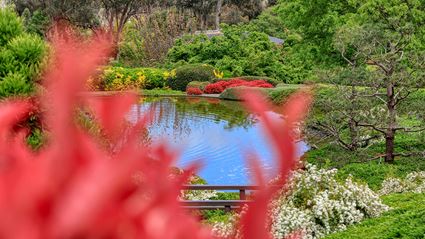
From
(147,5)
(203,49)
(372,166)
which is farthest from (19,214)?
(147,5)

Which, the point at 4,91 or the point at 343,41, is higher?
the point at 4,91

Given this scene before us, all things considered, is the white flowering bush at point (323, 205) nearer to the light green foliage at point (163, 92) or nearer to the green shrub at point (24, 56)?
the green shrub at point (24, 56)

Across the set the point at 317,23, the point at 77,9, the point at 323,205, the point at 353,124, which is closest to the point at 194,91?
the point at 317,23

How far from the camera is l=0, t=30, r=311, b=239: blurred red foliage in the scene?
31cm

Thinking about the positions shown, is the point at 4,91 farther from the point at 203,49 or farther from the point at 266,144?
the point at 203,49

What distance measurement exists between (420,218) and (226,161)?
304 inches

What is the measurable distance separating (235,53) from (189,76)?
332cm

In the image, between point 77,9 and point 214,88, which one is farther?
point 77,9

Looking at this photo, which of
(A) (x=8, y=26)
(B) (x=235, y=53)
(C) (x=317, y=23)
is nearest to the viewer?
(A) (x=8, y=26)

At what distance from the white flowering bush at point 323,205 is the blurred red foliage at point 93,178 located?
708 centimetres

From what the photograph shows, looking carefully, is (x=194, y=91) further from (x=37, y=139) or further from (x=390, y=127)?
(x=37, y=139)

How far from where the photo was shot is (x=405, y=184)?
35.1 ft

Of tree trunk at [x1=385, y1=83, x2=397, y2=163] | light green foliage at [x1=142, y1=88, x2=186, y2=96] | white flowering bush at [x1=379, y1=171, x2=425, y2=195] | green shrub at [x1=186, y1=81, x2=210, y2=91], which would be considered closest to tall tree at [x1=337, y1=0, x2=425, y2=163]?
tree trunk at [x1=385, y1=83, x2=397, y2=163]

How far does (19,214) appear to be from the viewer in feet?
1.02
